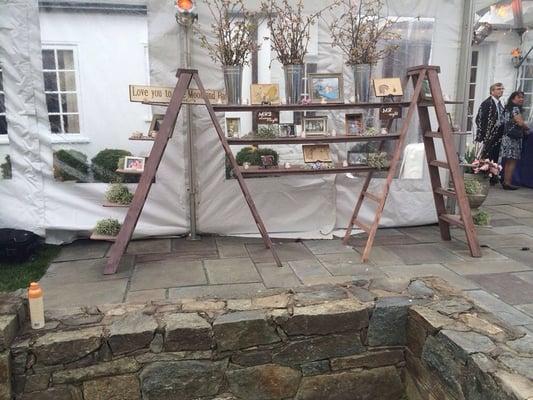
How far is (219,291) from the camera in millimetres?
3391

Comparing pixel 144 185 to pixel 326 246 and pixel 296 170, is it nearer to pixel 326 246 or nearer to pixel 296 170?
pixel 296 170

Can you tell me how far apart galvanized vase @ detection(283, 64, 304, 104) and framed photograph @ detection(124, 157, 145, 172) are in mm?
1378

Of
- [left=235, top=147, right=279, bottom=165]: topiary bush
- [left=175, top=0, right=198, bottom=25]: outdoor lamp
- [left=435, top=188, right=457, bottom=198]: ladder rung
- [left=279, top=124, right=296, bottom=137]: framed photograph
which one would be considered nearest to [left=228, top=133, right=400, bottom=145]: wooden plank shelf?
[left=279, top=124, right=296, bottom=137]: framed photograph

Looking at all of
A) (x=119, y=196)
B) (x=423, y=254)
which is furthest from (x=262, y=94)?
(x=423, y=254)

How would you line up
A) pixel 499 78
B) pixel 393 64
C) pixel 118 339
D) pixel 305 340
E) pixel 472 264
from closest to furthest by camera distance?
pixel 118 339, pixel 305 340, pixel 472 264, pixel 393 64, pixel 499 78

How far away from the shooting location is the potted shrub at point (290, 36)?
4.11m

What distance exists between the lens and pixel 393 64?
4.88 m

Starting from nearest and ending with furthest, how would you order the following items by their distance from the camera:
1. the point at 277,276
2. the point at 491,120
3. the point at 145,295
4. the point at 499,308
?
the point at 499,308
the point at 145,295
the point at 277,276
the point at 491,120

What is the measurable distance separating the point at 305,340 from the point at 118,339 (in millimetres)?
1127

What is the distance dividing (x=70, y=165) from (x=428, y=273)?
3.36 m

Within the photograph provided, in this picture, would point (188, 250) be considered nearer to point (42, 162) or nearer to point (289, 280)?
point (289, 280)

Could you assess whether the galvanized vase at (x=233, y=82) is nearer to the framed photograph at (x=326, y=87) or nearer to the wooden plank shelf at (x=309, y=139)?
the wooden plank shelf at (x=309, y=139)

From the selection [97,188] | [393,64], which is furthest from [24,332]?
[393,64]

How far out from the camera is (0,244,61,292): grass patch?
3.64 meters
